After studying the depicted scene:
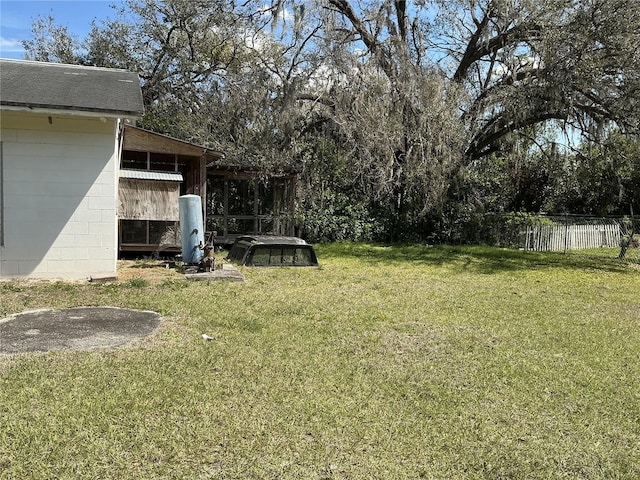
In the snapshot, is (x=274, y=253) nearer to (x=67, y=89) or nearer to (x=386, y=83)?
(x=67, y=89)

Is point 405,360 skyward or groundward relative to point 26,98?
groundward

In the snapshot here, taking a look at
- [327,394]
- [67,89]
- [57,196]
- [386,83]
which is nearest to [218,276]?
[57,196]

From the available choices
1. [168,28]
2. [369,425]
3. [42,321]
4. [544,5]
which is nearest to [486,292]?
[369,425]

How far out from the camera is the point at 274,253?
10477 mm

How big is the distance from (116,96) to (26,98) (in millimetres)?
1253

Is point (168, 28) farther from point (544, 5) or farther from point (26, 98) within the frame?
point (544, 5)

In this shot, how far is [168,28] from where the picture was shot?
16234mm

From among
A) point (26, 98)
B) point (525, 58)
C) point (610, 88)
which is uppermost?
point (525, 58)

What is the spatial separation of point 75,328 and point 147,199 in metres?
5.57

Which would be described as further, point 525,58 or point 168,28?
point 168,28

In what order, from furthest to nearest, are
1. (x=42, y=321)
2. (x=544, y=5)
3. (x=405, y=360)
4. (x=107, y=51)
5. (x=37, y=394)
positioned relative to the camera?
1. (x=107, y=51)
2. (x=544, y=5)
3. (x=42, y=321)
4. (x=405, y=360)
5. (x=37, y=394)

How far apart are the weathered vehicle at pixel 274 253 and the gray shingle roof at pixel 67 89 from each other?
378 cm

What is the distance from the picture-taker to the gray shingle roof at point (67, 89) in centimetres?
717

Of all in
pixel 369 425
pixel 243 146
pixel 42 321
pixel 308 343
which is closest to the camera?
pixel 369 425
